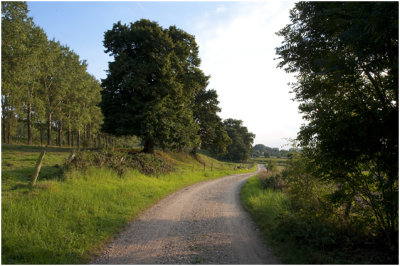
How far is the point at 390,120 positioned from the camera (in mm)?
4098

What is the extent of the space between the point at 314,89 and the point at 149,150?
61.7 feet

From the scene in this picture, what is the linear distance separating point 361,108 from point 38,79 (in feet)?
130

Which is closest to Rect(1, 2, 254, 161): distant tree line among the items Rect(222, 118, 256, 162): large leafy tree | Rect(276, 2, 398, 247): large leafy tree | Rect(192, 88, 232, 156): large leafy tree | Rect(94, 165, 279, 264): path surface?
Rect(192, 88, 232, 156): large leafy tree

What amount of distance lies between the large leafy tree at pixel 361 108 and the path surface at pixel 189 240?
2725mm

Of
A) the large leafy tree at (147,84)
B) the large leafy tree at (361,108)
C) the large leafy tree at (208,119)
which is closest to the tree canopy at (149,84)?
the large leafy tree at (147,84)

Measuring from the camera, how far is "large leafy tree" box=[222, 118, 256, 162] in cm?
7144

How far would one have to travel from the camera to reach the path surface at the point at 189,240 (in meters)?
4.95

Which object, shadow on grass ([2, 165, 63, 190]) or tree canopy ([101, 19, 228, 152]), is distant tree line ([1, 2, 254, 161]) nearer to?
tree canopy ([101, 19, 228, 152])

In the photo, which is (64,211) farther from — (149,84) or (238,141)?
(238,141)

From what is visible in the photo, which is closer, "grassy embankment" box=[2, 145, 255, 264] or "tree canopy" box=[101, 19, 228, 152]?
"grassy embankment" box=[2, 145, 255, 264]

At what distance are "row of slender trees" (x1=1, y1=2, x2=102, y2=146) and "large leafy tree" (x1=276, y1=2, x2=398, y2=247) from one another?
26.1 m

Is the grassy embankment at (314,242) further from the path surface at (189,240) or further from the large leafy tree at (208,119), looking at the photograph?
the large leafy tree at (208,119)

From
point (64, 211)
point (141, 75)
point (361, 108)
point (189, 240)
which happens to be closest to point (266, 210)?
point (189, 240)

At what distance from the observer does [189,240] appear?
6.03m
